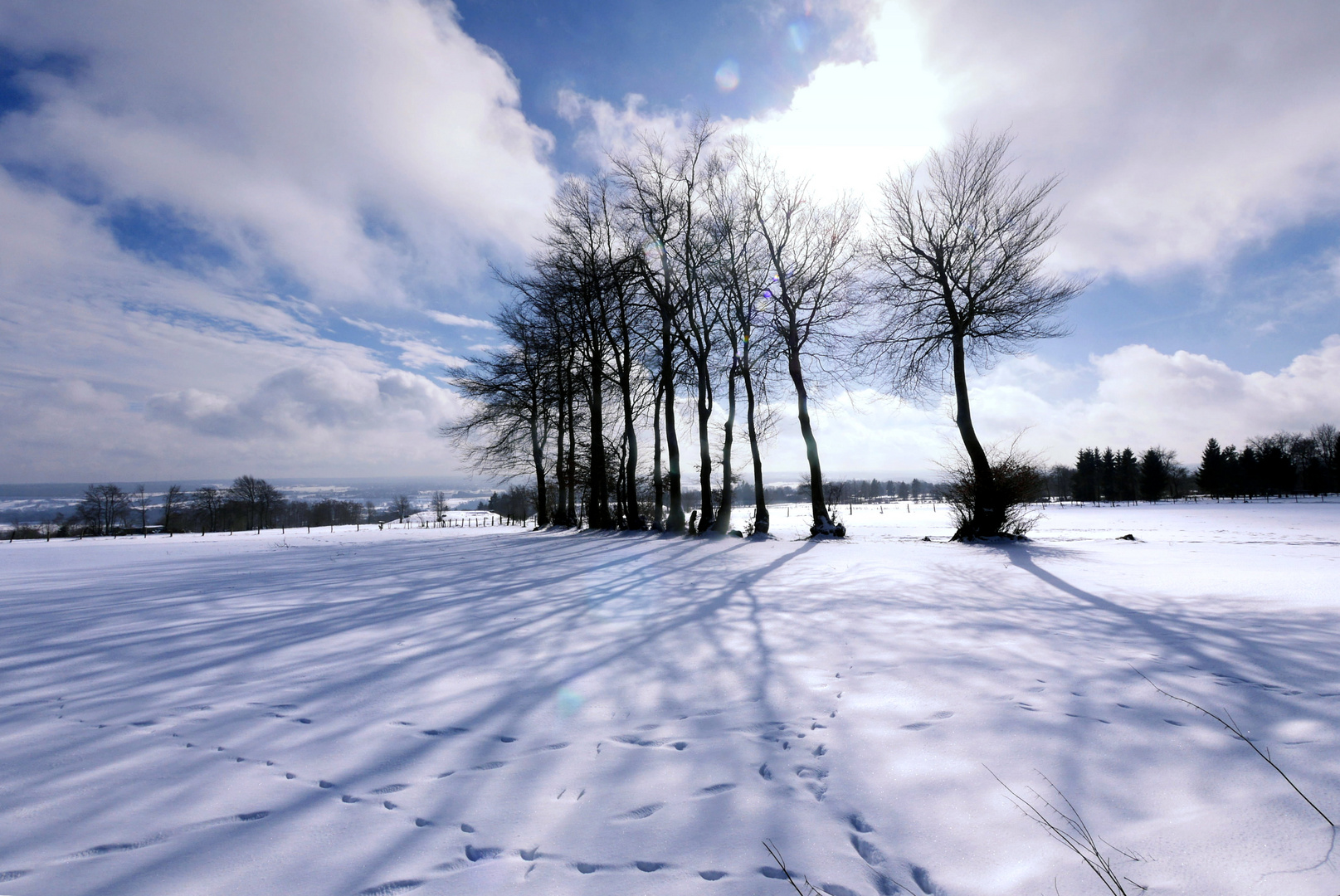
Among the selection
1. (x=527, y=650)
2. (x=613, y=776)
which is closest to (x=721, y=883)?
(x=613, y=776)

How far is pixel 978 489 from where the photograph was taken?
12.4 meters

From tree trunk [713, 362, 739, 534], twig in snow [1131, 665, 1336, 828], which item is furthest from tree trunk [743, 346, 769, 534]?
twig in snow [1131, 665, 1336, 828]

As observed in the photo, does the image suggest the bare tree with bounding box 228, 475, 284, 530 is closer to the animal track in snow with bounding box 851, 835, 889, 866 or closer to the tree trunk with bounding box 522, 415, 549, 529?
the tree trunk with bounding box 522, 415, 549, 529

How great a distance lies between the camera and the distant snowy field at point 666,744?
1787 millimetres

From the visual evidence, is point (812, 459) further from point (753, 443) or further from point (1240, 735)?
Answer: point (1240, 735)

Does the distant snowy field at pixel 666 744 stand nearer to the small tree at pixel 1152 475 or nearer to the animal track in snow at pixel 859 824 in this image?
the animal track in snow at pixel 859 824

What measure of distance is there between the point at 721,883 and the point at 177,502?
94116 mm

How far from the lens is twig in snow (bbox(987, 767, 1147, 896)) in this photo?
1.66 m

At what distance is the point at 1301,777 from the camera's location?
84.5 inches

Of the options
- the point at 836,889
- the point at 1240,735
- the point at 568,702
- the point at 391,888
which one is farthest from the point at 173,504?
the point at 1240,735

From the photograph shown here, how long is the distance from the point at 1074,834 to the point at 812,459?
42.8 feet

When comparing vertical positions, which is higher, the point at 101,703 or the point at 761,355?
the point at 761,355

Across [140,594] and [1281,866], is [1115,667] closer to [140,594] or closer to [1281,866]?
[1281,866]

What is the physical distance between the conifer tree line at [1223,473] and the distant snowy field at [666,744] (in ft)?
215
